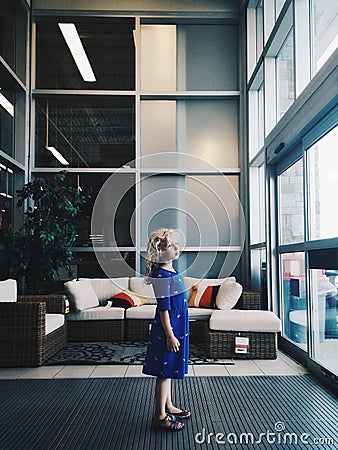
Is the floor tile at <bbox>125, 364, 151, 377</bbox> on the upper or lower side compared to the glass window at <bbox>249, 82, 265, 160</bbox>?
lower

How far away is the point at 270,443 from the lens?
2.66 m

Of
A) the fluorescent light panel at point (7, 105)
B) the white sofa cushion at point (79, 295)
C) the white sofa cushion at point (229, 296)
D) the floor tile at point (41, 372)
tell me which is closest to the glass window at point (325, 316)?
the white sofa cushion at point (229, 296)

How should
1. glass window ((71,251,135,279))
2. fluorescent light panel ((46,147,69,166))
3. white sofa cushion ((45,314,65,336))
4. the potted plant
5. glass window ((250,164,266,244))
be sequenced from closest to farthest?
1. white sofa cushion ((45,314,65,336))
2. the potted plant
3. glass window ((250,164,266,244))
4. glass window ((71,251,135,279))
5. fluorescent light panel ((46,147,69,166))

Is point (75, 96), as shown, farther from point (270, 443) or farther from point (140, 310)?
point (270, 443)

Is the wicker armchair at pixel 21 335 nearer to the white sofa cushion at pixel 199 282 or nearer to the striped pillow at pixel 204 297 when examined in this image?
the striped pillow at pixel 204 297

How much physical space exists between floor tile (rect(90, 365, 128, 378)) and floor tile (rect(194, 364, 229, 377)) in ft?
2.00

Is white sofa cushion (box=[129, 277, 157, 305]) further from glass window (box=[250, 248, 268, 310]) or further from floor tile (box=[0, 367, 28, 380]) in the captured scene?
floor tile (box=[0, 367, 28, 380])

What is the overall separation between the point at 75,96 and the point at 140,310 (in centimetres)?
325

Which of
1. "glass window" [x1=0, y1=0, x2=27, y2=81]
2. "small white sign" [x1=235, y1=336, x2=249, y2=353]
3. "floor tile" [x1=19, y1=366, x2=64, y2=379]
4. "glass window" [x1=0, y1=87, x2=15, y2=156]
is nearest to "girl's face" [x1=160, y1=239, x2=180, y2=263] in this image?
"floor tile" [x1=19, y1=366, x2=64, y2=379]

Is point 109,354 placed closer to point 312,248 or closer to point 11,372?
point 11,372

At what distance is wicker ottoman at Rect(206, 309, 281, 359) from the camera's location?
4.78m

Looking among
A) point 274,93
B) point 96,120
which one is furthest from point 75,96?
point 274,93

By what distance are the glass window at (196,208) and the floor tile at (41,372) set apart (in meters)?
2.79

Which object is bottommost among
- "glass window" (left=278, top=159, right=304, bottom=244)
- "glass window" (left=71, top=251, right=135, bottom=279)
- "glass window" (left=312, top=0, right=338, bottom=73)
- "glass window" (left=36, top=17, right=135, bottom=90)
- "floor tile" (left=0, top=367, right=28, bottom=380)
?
"floor tile" (left=0, top=367, right=28, bottom=380)
